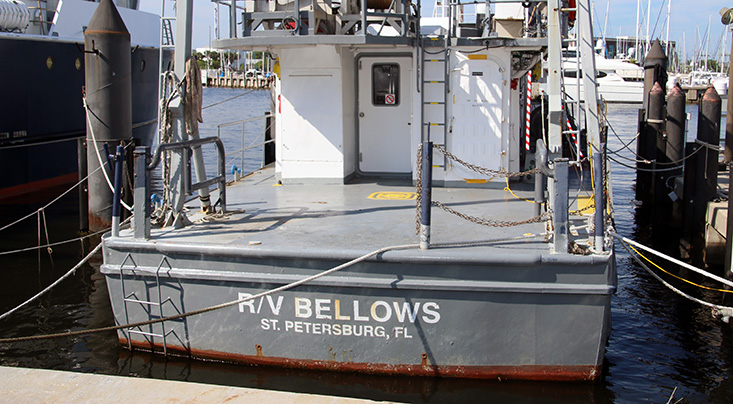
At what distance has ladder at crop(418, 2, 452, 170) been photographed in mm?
10117

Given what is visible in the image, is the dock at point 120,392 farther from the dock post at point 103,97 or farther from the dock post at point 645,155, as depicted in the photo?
the dock post at point 645,155

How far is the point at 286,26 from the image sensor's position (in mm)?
9570

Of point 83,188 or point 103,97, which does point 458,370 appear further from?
point 83,188

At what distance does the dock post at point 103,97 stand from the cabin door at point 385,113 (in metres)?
5.11

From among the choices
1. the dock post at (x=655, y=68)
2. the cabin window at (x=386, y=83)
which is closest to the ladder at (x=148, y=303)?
the cabin window at (x=386, y=83)

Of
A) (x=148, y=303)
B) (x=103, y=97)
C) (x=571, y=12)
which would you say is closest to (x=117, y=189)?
(x=148, y=303)

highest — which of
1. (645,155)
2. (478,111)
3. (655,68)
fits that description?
(655,68)

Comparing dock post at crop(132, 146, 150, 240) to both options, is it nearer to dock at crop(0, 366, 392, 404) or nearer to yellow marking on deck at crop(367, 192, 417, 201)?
dock at crop(0, 366, 392, 404)

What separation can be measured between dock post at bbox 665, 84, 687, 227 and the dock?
1164 centimetres

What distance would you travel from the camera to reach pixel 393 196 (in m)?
9.66

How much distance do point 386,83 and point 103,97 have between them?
5695mm

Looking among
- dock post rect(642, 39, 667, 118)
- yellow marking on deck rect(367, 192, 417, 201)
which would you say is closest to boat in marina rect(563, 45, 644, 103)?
dock post rect(642, 39, 667, 118)

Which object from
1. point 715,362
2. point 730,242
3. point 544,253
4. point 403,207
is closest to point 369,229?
point 403,207

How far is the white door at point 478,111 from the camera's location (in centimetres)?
1012
